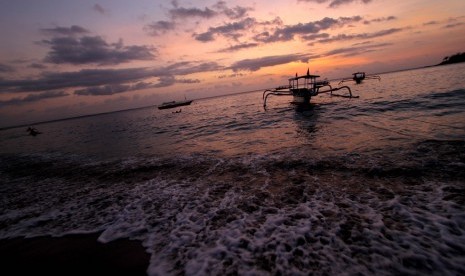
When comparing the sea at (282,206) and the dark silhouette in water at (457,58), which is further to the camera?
the dark silhouette in water at (457,58)

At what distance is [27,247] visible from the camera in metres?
6.20

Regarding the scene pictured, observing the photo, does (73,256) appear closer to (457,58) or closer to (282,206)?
(282,206)

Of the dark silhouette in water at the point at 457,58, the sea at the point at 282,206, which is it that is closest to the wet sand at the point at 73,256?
the sea at the point at 282,206

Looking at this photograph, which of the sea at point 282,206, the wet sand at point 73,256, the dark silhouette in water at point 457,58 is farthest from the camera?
the dark silhouette in water at point 457,58

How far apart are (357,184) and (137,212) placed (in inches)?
306

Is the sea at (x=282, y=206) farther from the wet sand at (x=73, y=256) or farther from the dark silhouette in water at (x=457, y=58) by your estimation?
the dark silhouette in water at (x=457, y=58)

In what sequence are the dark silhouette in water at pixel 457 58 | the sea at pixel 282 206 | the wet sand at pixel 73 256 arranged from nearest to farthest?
1. the sea at pixel 282 206
2. the wet sand at pixel 73 256
3. the dark silhouette in water at pixel 457 58

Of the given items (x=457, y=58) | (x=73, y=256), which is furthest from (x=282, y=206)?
(x=457, y=58)

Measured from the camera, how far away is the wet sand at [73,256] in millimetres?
4949

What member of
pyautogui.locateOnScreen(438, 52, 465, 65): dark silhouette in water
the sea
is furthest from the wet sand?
pyautogui.locateOnScreen(438, 52, 465, 65): dark silhouette in water

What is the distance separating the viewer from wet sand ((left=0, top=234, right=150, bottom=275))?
4.95 m

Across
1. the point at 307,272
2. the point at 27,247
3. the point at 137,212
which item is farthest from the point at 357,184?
the point at 27,247

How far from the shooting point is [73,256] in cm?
550

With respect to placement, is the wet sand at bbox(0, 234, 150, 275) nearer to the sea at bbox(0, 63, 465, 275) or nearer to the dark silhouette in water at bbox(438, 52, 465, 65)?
the sea at bbox(0, 63, 465, 275)
